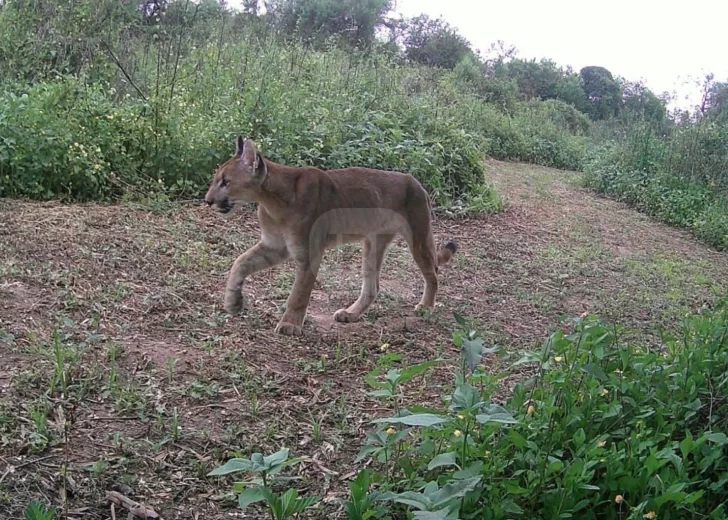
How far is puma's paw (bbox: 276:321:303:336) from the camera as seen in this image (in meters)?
4.73

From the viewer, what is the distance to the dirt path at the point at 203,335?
9.93 feet

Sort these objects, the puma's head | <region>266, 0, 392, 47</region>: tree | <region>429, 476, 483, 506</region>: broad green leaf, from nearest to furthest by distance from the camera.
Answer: <region>429, 476, 483, 506</region>: broad green leaf
the puma's head
<region>266, 0, 392, 47</region>: tree

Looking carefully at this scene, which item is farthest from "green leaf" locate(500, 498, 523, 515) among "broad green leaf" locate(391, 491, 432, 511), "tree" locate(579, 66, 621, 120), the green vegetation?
"tree" locate(579, 66, 621, 120)

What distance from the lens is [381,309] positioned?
18.5ft

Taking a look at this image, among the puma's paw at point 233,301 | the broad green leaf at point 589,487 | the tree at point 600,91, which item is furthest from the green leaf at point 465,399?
the tree at point 600,91

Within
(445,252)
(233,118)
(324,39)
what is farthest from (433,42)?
(445,252)

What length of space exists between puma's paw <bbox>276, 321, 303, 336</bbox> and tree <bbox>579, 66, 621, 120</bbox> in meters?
21.6

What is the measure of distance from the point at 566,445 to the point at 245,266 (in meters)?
2.73

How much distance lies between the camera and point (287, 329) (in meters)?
4.74

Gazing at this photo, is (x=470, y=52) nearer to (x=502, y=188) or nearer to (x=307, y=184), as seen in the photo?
(x=502, y=188)

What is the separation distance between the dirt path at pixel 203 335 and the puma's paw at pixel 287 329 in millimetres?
79

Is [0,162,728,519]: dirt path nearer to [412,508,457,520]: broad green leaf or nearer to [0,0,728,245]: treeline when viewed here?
[0,0,728,245]: treeline

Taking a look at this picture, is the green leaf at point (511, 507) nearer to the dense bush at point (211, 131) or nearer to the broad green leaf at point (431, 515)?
the broad green leaf at point (431, 515)

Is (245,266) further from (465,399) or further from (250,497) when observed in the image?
(250,497)
